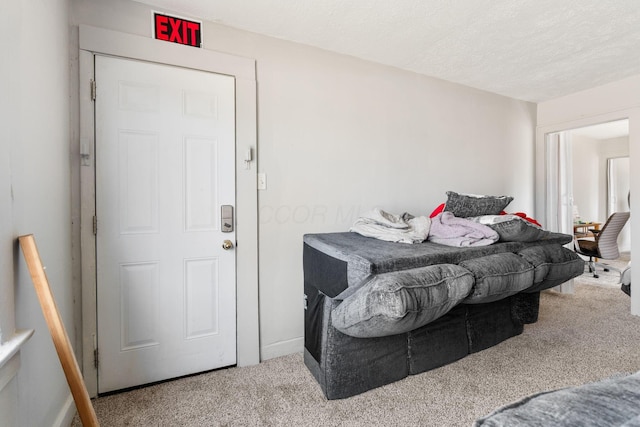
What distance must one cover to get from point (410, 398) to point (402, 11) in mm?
2308

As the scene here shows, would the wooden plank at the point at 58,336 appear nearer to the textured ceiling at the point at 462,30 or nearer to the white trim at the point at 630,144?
the textured ceiling at the point at 462,30

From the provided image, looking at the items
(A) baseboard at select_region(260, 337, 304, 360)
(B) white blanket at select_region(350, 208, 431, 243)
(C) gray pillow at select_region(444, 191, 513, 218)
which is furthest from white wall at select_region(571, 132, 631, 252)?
(A) baseboard at select_region(260, 337, 304, 360)

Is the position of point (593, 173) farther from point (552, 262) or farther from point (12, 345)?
point (12, 345)

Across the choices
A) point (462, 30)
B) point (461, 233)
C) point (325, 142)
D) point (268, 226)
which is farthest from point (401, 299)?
point (462, 30)

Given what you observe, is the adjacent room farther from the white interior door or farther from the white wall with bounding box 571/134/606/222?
the white wall with bounding box 571/134/606/222

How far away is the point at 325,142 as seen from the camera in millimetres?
2271

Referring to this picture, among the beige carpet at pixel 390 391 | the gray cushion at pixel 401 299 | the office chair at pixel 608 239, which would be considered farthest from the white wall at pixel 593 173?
the gray cushion at pixel 401 299

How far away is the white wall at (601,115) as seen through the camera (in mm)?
2758

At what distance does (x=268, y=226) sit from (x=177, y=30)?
4.53 ft

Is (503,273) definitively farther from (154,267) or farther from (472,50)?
(154,267)

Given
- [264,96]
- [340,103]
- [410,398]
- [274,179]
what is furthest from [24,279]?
[340,103]

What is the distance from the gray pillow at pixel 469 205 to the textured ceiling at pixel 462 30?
116 cm

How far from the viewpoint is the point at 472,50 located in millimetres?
2297

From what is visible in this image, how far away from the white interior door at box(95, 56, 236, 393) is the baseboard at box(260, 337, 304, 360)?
22 centimetres
